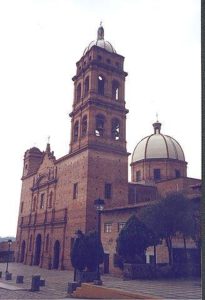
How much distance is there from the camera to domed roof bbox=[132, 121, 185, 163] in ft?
137

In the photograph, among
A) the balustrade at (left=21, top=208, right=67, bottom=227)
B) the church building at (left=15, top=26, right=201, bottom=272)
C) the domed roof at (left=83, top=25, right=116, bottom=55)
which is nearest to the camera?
the church building at (left=15, top=26, right=201, bottom=272)

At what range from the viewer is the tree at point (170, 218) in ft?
63.4

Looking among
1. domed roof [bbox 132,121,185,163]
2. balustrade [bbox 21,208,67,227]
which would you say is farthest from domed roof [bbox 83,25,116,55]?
balustrade [bbox 21,208,67,227]

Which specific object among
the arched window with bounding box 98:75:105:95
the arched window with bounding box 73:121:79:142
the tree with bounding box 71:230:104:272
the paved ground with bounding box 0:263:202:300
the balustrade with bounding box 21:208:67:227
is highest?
the arched window with bounding box 98:75:105:95

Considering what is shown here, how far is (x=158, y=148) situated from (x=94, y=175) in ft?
47.5

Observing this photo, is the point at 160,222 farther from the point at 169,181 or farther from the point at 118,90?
the point at 118,90

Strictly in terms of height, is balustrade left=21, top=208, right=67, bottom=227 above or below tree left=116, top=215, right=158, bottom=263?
above

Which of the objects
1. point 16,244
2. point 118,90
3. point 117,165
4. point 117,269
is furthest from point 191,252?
point 16,244

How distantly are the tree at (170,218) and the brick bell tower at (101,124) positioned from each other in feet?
31.4

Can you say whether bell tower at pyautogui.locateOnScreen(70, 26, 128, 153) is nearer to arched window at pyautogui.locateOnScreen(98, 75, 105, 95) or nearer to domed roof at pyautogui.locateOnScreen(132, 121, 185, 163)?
arched window at pyautogui.locateOnScreen(98, 75, 105, 95)

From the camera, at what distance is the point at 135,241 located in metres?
19.8

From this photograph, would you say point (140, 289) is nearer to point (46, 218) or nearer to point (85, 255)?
point (85, 255)

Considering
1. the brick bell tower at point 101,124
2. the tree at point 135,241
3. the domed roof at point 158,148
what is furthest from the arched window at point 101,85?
the tree at point 135,241

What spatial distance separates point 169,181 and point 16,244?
905 inches
